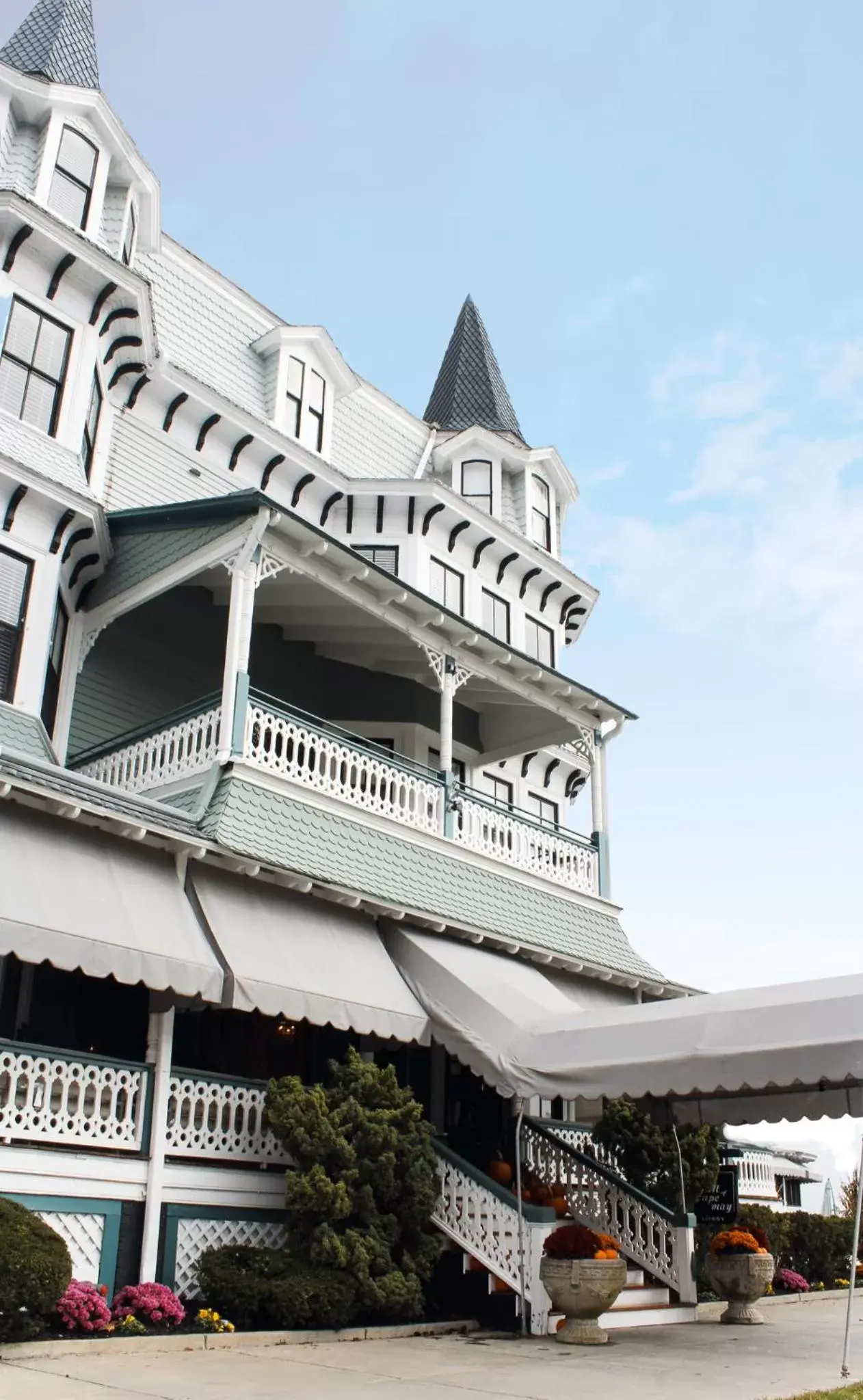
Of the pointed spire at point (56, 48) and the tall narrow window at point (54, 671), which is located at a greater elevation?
the pointed spire at point (56, 48)

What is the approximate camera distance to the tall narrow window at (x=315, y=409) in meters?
24.1

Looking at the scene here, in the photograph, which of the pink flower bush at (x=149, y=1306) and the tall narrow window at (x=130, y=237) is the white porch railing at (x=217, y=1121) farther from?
the tall narrow window at (x=130, y=237)

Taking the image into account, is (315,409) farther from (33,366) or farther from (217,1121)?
(217,1121)

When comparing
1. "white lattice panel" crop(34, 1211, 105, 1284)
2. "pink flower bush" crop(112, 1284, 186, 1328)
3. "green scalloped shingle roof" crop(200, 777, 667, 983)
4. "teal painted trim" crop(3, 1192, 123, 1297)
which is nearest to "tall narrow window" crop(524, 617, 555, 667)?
"green scalloped shingle roof" crop(200, 777, 667, 983)

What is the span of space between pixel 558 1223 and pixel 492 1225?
6.71 feet

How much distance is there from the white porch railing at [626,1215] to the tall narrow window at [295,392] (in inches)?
535

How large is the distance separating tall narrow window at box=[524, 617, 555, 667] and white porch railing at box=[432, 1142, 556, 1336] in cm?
1415

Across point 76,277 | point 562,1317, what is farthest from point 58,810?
point 76,277

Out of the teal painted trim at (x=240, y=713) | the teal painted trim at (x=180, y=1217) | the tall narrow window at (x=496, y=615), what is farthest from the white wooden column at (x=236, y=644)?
the tall narrow window at (x=496, y=615)

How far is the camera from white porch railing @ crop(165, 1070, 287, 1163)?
13.1 m

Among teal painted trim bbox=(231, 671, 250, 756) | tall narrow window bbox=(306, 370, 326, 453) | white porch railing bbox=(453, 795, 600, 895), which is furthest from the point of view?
tall narrow window bbox=(306, 370, 326, 453)

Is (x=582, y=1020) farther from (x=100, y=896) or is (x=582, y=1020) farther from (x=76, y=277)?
(x=76, y=277)

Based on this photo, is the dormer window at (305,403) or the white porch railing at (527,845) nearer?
the white porch railing at (527,845)

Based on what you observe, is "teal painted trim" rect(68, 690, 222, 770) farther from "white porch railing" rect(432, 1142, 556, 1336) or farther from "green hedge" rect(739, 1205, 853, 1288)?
"green hedge" rect(739, 1205, 853, 1288)
